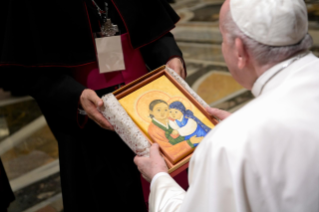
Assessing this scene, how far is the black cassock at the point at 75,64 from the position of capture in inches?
68.9

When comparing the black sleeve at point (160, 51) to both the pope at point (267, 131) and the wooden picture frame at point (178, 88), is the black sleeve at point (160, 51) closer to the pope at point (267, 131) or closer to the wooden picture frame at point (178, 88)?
the wooden picture frame at point (178, 88)

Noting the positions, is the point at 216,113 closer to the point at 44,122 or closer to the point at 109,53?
the point at 109,53

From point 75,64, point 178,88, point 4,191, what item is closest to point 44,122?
point 4,191

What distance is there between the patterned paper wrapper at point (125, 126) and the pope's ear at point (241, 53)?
0.62m

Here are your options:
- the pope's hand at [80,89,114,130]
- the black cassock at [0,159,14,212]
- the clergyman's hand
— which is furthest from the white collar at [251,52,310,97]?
the black cassock at [0,159,14,212]

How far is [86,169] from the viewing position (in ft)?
6.72

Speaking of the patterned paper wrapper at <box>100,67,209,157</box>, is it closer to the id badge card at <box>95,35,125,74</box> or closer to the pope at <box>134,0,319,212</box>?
the id badge card at <box>95,35,125,74</box>

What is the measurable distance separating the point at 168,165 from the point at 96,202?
83 cm

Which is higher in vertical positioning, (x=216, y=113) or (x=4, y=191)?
(x=216, y=113)

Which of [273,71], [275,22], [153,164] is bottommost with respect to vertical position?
[153,164]

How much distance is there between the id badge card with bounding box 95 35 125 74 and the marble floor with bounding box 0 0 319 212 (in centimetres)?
161

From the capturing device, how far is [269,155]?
992 millimetres

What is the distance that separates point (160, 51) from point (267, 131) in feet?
4.16

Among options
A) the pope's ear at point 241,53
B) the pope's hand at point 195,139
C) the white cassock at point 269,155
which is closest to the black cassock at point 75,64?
the pope's hand at point 195,139
